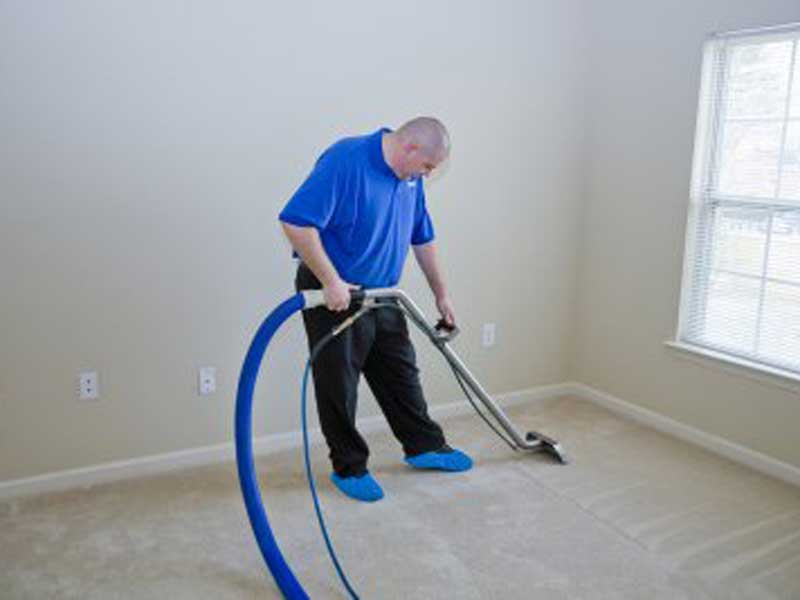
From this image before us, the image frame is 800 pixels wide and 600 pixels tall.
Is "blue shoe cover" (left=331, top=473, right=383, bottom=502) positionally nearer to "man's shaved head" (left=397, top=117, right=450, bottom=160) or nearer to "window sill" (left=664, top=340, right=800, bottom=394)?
"man's shaved head" (left=397, top=117, right=450, bottom=160)

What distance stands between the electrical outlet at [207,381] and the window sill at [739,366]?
2015 mm

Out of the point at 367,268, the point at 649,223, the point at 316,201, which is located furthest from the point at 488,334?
the point at 316,201

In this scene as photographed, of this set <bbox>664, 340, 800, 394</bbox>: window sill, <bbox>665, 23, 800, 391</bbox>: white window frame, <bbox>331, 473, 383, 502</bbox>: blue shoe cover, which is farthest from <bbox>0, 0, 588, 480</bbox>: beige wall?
<bbox>664, 340, 800, 394</bbox>: window sill

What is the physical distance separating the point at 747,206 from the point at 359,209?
1.65 m

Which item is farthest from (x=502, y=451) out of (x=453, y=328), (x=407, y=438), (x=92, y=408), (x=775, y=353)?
(x=92, y=408)

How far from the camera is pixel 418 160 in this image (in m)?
2.38

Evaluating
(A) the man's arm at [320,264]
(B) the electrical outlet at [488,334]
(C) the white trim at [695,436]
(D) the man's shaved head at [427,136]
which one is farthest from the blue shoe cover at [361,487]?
(C) the white trim at [695,436]

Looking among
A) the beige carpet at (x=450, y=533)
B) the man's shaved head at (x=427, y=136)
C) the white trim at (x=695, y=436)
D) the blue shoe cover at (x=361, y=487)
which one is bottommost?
the beige carpet at (x=450, y=533)

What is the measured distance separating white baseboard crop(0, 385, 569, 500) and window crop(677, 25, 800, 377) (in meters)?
1.31

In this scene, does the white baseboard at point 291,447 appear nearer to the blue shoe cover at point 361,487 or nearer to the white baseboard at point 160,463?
the white baseboard at point 160,463

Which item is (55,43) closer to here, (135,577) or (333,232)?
(333,232)

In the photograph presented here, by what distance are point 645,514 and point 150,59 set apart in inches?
94.8

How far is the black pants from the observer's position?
261 centimetres

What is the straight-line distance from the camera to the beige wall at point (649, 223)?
2961mm
